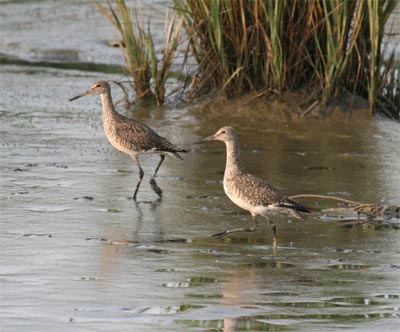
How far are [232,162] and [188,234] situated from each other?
2.75 feet

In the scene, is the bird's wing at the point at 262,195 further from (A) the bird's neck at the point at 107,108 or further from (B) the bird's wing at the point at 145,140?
(A) the bird's neck at the point at 107,108

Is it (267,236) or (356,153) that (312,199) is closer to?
(267,236)

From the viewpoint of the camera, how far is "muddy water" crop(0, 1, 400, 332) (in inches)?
274

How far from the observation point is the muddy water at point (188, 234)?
6.96 m

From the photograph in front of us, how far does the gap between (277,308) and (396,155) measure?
19.4 ft

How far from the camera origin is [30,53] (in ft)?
65.7

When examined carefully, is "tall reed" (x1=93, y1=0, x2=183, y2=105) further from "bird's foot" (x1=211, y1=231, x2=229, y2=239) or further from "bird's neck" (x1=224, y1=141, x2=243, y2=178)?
"bird's foot" (x1=211, y1=231, x2=229, y2=239)

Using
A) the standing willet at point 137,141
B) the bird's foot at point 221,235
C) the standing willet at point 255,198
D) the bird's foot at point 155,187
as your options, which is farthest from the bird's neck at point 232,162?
the standing willet at point 137,141

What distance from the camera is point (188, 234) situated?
9.16 meters

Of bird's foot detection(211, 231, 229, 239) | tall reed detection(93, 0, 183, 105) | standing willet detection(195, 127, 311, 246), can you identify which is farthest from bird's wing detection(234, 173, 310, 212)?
tall reed detection(93, 0, 183, 105)

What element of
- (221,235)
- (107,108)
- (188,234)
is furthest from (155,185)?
(221,235)

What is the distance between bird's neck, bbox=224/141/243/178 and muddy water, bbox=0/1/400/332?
1.48 feet

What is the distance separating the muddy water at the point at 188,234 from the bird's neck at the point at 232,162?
1.48ft

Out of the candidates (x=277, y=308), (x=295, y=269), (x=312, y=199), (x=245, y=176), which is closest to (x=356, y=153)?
(x=312, y=199)
